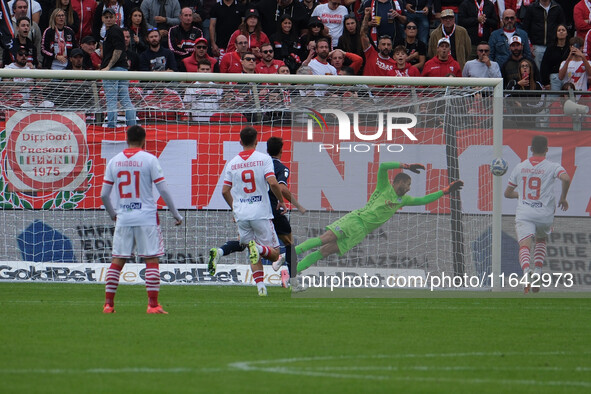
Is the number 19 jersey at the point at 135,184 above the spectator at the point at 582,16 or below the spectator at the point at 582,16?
below

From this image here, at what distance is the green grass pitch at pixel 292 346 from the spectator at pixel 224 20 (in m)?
8.90

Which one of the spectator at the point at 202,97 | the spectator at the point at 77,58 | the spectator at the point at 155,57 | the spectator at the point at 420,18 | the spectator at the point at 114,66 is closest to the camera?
the spectator at the point at 114,66

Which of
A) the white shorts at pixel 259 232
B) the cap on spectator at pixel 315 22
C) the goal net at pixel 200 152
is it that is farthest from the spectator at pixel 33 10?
the white shorts at pixel 259 232

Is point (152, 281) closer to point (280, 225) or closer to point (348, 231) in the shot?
point (280, 225)

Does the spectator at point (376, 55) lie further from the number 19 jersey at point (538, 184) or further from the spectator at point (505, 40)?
the number 19 jersey at point (538, 184)

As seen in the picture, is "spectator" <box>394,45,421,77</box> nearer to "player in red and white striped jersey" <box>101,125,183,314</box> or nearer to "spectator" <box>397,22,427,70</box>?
"spectator" <box>397,22,427,70</box>

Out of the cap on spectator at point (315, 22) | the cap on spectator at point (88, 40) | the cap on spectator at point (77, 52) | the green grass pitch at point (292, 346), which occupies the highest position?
the cap on spectator at point (315, 22)

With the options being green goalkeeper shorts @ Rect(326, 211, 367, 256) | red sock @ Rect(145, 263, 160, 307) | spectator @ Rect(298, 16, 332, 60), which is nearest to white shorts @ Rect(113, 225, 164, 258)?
red sock @ Rect(145, 263, 160, 307)

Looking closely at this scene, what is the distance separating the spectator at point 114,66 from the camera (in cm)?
1678

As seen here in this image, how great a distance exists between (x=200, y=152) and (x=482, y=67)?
20.5 feet

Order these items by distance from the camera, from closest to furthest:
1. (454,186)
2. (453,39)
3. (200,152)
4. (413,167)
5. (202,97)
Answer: (413,167) → (454,186) → (200,152) → (202,97) → (453,39)

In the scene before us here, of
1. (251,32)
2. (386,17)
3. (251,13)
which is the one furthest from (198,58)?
(386,17)

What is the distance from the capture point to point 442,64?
19.9m

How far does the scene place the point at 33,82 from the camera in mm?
16906
